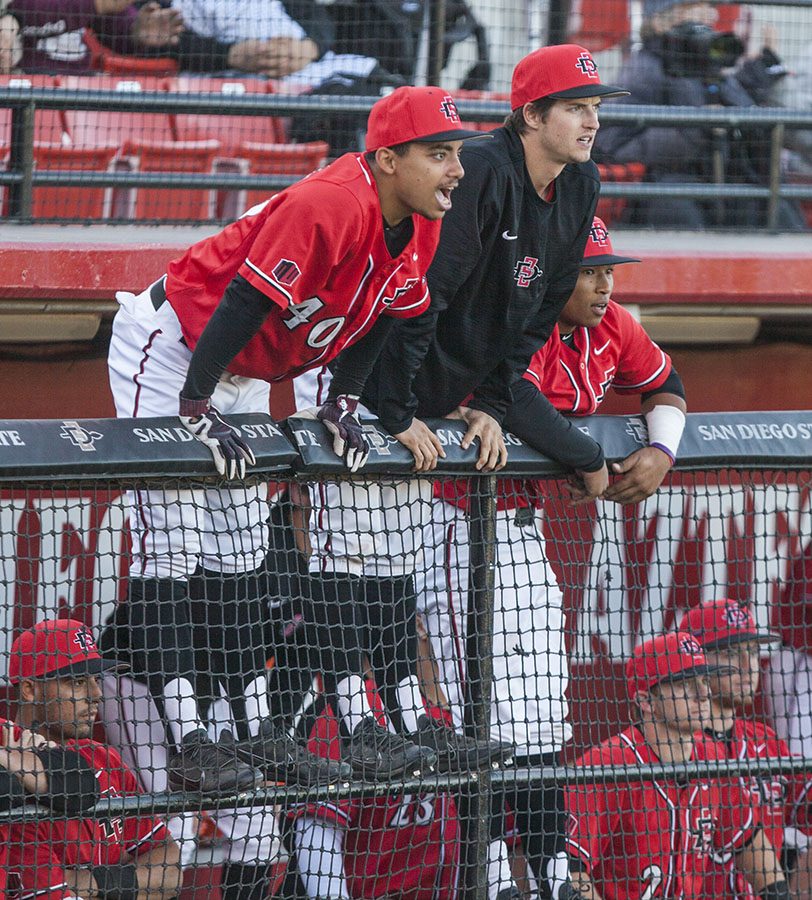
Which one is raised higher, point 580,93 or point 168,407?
point 580,93

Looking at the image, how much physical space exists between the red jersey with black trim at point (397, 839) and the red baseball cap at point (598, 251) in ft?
4.03

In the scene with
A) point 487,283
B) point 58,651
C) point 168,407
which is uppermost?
point 487,283

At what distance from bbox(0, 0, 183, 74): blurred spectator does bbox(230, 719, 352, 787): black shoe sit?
343cm

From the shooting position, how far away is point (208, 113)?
4.70 metres

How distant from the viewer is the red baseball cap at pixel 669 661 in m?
3.43

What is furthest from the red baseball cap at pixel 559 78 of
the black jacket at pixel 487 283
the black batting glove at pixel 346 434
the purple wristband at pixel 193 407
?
the purple wristband at pixel 193 407

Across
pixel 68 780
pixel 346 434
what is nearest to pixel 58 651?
pixel 68 780

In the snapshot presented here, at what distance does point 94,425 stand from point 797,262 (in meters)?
2.67

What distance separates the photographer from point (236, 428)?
2629mm

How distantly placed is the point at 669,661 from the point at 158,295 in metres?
1.58

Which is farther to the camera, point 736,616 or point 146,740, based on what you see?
point 736,616

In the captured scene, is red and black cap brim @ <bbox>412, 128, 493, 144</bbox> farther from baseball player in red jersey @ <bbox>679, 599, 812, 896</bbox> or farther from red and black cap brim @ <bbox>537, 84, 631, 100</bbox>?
baseball player in red jersey @ <bbox>679, 599, 812, 896</bbox>

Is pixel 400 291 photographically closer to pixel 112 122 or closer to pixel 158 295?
pixel 158 295

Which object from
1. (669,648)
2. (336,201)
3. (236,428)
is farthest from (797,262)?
(236,428)
